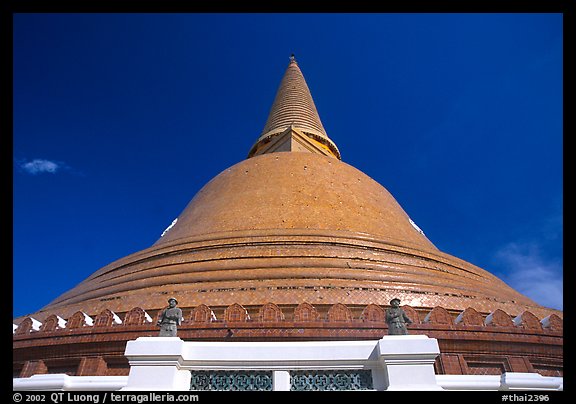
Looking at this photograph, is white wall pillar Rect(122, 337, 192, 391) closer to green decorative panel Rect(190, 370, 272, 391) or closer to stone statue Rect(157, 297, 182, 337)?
green decorative panel Rect(190, 370, 272, 391)

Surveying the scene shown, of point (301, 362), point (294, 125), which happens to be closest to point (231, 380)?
point (301, 362)

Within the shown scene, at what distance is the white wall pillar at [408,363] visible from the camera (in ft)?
16.9

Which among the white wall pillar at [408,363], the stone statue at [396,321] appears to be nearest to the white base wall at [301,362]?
the white wall pillar at [408,363]

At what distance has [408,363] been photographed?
5.23 metres

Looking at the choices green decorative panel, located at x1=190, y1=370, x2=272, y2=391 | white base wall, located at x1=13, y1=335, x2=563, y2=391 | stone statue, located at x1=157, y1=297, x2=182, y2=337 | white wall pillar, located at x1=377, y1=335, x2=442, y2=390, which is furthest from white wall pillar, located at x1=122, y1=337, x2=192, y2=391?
white wall pillar, located at x1=377, y1=335, x2=442, y2=390

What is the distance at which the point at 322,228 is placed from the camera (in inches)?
474

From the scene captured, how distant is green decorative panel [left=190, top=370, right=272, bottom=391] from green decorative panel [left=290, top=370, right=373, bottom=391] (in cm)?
37

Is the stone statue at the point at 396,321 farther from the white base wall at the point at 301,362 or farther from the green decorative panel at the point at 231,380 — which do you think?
the green decorative panel at the point at 231,380

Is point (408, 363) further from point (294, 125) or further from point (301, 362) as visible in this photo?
point (294, 125)

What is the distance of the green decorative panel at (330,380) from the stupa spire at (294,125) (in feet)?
51.1

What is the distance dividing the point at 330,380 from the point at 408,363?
3.32ft

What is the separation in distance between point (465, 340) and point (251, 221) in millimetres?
6927
